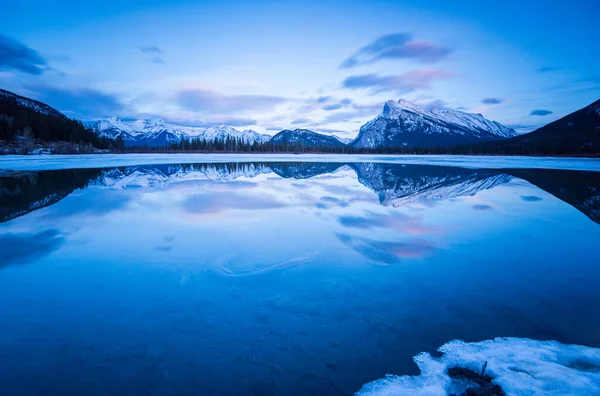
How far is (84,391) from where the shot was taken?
3.71m

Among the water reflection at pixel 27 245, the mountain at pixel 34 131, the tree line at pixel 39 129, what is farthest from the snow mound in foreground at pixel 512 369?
the tree line at pixel 39 129

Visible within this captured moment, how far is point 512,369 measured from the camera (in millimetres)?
4105

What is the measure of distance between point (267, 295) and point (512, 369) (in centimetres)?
395

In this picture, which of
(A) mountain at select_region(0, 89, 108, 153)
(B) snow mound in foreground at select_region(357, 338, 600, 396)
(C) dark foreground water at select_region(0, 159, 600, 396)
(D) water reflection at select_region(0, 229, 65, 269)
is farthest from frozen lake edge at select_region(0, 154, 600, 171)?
(B) snow mound in foreground at select_region(357, 338, 600, 396)

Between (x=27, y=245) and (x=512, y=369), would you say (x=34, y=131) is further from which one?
(x=512, y=369)

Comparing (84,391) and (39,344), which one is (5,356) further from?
(84,391)

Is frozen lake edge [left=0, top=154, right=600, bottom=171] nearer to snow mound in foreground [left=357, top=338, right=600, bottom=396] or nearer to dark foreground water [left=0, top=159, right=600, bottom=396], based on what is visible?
dark foreground water [left=0, top=159, right=600, bottom=396]

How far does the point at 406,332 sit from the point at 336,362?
1333mm

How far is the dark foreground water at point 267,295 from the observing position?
162 inches

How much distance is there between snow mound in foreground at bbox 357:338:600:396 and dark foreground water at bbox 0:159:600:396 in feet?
0.72

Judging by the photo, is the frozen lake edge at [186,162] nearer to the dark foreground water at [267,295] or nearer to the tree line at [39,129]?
the tree line at [39,129]

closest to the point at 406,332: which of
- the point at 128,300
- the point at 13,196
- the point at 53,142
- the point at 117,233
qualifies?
the point at 128,300

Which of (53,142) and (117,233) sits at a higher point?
(53,142)

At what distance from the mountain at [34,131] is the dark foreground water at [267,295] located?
81379 mm
